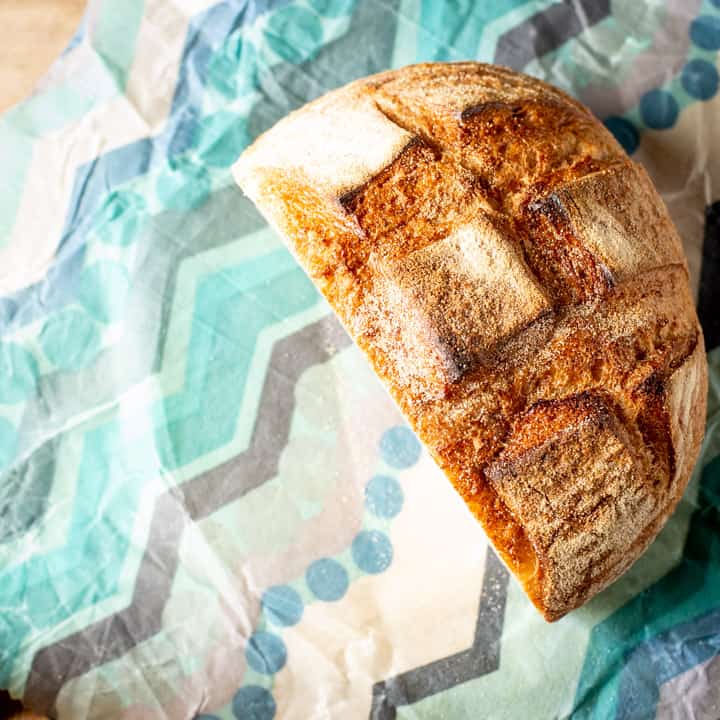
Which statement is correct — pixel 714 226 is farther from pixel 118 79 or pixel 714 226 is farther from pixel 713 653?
pixel 118 79

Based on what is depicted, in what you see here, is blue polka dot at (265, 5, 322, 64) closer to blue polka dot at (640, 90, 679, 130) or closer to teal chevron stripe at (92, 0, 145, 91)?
teal chevron stripe at (92, 0, 145, 91)

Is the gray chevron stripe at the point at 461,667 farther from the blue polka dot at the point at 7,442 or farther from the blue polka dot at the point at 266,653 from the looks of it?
the blue polka dot at the point at 7,442

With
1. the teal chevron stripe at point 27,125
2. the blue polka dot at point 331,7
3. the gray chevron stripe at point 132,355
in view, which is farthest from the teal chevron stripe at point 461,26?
the teal chevron stripe at point 27,125

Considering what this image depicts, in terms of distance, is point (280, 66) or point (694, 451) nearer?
point (694, 451)

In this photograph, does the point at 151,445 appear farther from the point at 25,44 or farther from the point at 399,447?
the point at 25,44

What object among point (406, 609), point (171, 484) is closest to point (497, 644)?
point (406, 609)

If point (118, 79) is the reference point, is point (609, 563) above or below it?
below

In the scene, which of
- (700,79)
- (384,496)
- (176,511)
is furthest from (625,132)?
(176,511)
